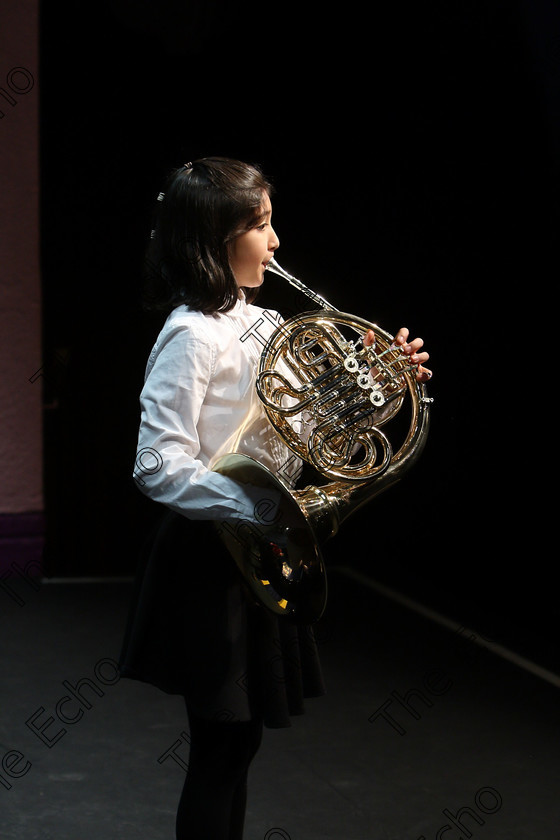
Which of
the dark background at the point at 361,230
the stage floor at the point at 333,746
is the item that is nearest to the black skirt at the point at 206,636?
the stage floor at the point at 333,746

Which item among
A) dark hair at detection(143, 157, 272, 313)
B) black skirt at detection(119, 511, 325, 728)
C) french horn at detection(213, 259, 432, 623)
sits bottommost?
black skirt at detection(119, 511, 325, 728)

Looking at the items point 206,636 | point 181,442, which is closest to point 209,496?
point 181,442

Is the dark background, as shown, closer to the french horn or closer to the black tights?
the french horn

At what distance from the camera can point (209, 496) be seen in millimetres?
1239

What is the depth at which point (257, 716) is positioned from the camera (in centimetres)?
138

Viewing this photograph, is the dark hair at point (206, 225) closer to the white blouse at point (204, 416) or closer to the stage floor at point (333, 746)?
the white blouse at point (204, 416)

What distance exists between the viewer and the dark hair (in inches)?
55.1

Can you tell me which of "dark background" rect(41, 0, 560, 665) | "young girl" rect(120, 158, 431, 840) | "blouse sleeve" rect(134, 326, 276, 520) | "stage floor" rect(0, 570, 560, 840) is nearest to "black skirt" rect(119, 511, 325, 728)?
"young girl" rect(120, 158, 431, 840)

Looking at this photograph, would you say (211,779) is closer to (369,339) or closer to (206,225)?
(369,339)

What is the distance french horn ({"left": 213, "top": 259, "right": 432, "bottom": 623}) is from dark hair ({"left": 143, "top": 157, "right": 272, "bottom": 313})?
94 millimetres

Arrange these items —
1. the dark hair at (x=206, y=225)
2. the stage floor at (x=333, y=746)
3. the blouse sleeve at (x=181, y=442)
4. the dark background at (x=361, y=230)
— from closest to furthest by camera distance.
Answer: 1. the blouse sleeve at (x=181, y=442)
2. the dark hair at (x=206, y=225)
3. the stage floor at (x=333, y=746)
4. the dark background at (x=361, y=230)

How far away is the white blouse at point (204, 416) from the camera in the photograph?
1247mm
